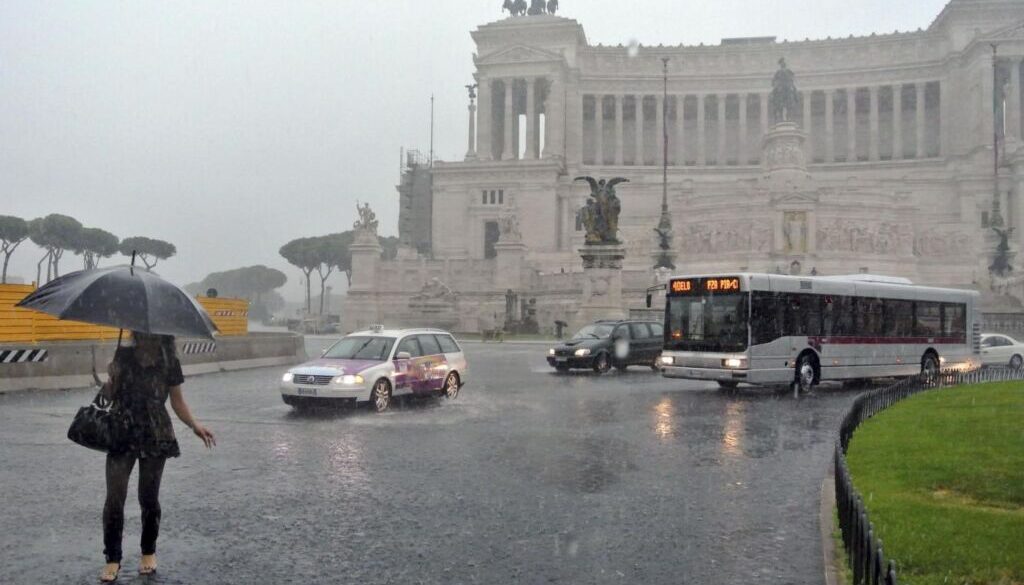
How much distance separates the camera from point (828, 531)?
6930mm

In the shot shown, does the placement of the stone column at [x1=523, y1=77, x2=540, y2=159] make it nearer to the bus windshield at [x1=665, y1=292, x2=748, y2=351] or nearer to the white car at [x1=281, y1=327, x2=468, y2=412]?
the bus windshield at [x1=665, y1=292, x2=748, y2=351]

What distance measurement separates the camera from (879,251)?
57.8 metres

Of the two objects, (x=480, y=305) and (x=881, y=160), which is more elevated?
(x=881, y=160)

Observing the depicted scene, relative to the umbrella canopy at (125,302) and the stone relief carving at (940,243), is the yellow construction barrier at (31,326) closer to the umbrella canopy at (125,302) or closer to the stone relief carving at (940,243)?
the umbrella canopy at (125,302)

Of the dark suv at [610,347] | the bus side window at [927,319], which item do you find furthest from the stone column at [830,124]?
the dark suv at [610,347]

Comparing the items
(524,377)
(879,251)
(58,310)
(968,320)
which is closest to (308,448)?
(58,310)

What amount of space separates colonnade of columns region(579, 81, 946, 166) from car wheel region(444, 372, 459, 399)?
74683mm

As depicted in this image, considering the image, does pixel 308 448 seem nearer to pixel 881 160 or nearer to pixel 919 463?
pixel 919 463

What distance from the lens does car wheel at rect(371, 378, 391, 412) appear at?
14.8 m

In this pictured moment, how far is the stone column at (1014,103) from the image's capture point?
7769cm

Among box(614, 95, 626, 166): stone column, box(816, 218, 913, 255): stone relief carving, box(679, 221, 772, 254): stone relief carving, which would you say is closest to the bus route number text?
box(679, 221, 772, 254): stone relief carving

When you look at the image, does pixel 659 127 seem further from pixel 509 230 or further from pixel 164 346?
pixel 164 346

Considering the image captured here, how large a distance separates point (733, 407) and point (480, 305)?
35.0 m

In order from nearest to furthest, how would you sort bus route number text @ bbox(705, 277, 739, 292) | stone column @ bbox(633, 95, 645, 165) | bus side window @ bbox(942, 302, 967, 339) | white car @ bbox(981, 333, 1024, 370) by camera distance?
bus route number text @ bbox(705, 277, 739, 292)
bus side window @ bbox(942, 302, 967, 339)
white car @ bbox(981, 333, 1024, 370)
stone column @ bbox(633, 95, 645, 165)
